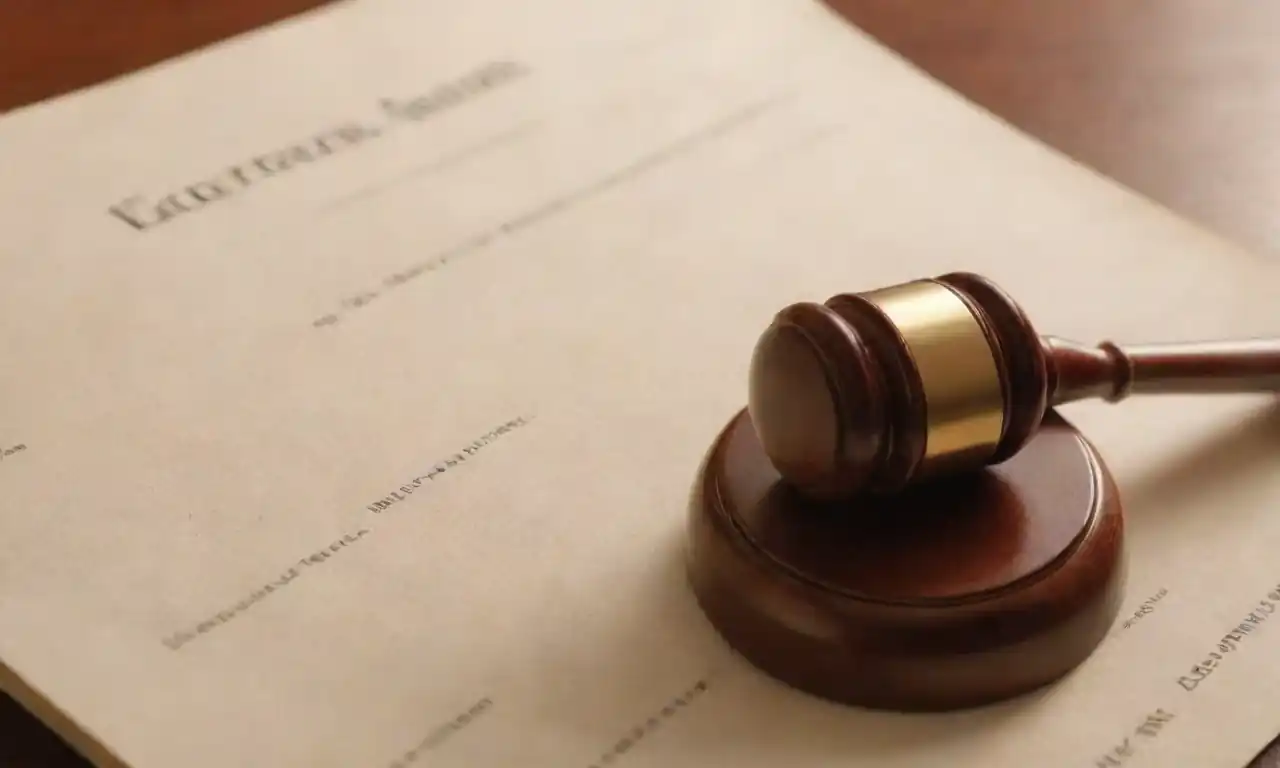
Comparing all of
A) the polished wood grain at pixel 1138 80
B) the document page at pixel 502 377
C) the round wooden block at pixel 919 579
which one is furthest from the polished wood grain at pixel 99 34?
the round wooden block at pixel 919 579

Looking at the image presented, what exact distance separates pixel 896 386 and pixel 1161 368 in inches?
5.2

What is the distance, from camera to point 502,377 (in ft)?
1.75

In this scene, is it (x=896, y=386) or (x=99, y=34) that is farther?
(x=99, y=34)

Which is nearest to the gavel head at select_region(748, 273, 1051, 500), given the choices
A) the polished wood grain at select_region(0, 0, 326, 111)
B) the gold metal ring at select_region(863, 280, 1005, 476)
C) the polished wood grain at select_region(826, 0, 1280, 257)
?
the gold metal ring at select_region(863, 280, 1005, 476)

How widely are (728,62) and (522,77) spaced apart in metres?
0.10

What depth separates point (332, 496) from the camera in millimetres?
473

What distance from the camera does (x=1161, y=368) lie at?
46 cm

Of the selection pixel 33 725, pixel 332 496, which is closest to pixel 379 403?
pixel 332 496

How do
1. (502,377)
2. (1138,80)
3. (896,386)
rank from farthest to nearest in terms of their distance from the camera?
(1138,80) → (502,377) → (896,386)

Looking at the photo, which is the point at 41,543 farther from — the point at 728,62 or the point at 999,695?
the point at 728,62

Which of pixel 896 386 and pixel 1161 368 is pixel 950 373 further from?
pixel 1161 368

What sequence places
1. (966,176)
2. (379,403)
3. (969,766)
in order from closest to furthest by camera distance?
1. (969,766)
2. (379,403)
3. (966,176)

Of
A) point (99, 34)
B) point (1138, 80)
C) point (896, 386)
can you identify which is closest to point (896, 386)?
point (896, 386)

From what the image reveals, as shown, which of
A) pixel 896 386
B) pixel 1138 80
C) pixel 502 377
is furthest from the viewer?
pixel 1138 80
